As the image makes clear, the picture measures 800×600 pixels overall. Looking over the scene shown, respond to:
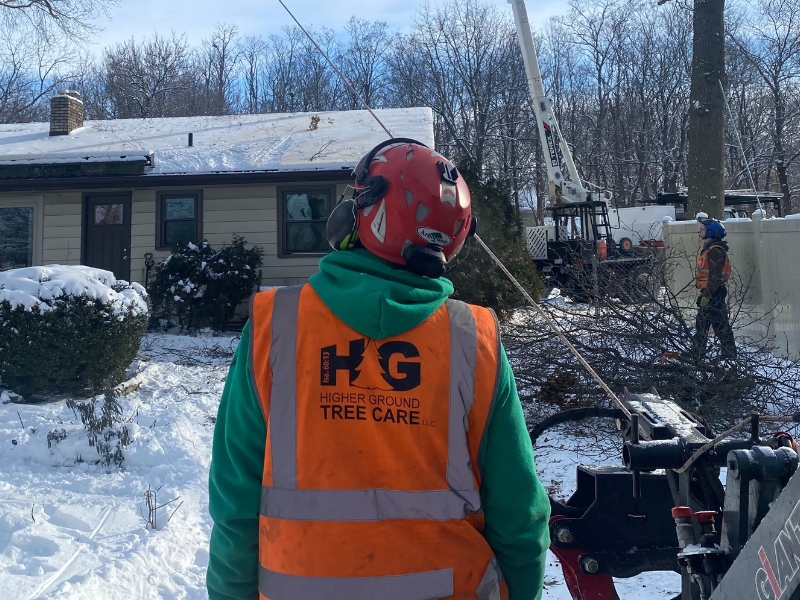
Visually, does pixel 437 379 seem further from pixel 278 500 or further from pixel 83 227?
pixel 83 227

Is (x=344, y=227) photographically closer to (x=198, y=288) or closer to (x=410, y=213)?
(x=410, y=213)

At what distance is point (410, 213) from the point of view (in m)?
1.75

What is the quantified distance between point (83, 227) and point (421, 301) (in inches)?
602

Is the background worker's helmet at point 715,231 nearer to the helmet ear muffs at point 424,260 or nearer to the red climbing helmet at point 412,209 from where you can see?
the red climbing helmet at point 412,209

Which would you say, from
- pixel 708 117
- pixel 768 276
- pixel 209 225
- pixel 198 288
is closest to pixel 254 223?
pixel 209 225

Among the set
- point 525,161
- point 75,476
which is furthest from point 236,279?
point 525,161

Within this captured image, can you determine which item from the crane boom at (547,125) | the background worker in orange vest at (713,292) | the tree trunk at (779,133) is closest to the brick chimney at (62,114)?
the crane boom at (547,125)

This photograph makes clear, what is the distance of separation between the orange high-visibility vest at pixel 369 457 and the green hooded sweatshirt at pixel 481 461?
0.13 ft

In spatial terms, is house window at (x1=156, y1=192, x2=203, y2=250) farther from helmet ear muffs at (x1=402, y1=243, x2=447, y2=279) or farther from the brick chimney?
helmet ear muffs at (x1=402, y1=243, x2=447, y2=279)

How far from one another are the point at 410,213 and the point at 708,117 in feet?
43.0

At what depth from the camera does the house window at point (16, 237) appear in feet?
50.8

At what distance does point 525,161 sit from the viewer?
45500 mm

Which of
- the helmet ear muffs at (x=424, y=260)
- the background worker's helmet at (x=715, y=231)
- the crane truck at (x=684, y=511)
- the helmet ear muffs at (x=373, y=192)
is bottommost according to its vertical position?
the crane truck at (x=684, y=511)

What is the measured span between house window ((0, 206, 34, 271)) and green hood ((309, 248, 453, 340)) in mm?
15731
